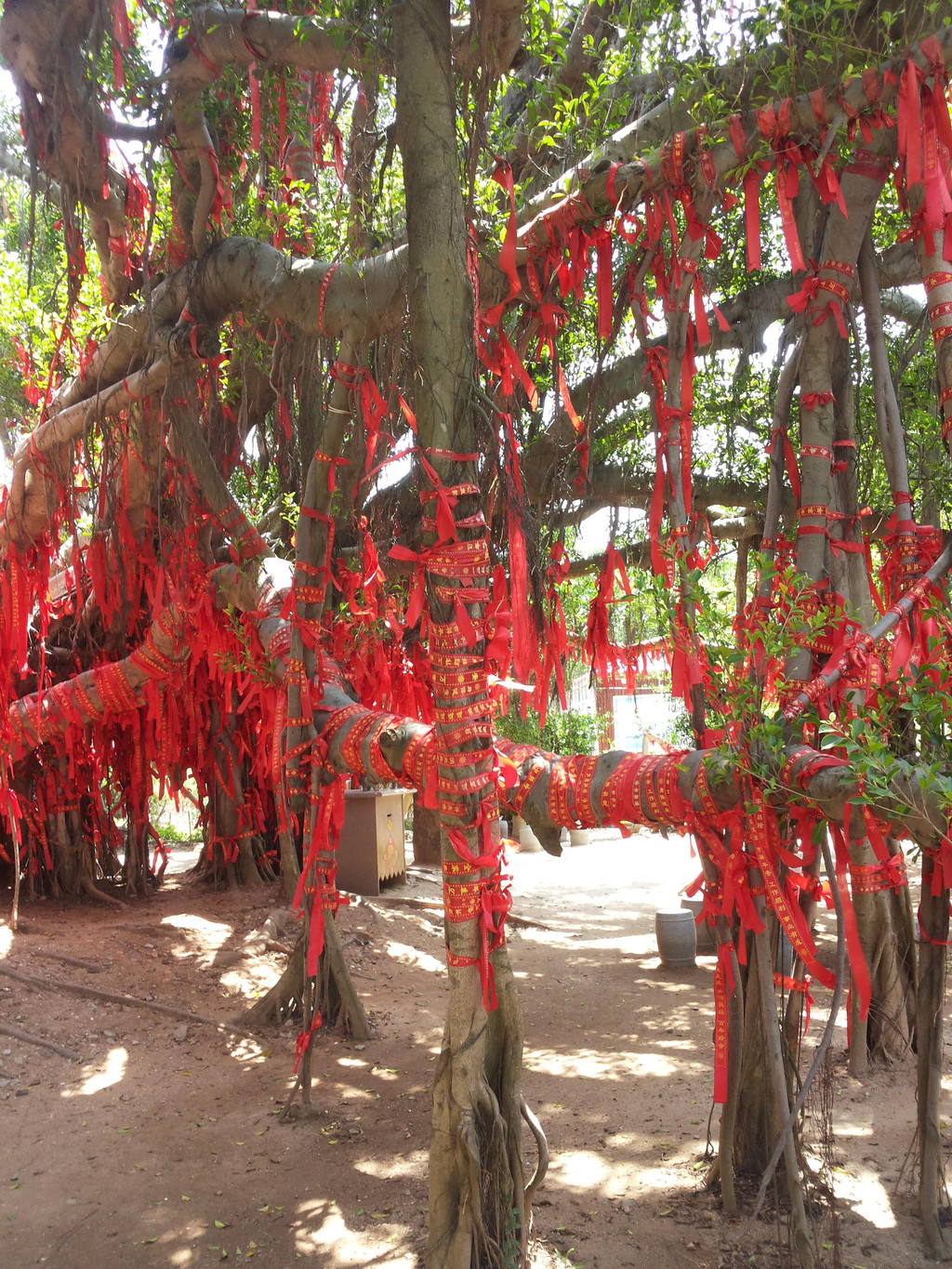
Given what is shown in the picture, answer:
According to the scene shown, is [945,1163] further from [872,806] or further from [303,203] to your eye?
[303,203]

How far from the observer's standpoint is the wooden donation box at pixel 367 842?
741 centimetres

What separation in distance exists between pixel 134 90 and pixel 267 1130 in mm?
3833

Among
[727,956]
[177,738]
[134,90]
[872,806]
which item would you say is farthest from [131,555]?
[872,806]

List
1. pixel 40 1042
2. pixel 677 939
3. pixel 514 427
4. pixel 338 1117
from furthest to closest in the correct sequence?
pixel 677 939
pixel 40 1042
pixel 338 1117
pixel 514 427

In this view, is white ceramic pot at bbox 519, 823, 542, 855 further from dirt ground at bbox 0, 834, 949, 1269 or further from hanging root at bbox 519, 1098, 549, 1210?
hanging root at bbox 519, 1098, 549, 1210

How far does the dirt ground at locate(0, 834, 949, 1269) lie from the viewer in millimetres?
2631

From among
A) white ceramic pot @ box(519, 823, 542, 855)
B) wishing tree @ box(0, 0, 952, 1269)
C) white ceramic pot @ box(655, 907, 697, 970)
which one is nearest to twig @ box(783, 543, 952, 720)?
wishing tree @ box(0, 0, 952, 1269)

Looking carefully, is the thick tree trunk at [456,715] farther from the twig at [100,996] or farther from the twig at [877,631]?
the twig at [100,996]

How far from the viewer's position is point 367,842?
24.5 feet

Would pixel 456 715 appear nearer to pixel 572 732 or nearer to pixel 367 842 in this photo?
pixel 367 842

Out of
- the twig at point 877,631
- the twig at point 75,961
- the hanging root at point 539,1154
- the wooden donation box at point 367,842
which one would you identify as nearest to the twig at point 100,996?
the twig at point 75,961

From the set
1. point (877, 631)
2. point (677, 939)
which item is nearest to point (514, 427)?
point (877, 631)

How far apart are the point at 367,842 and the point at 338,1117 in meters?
3.94

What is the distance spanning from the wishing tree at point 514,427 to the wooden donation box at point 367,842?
255 cm
